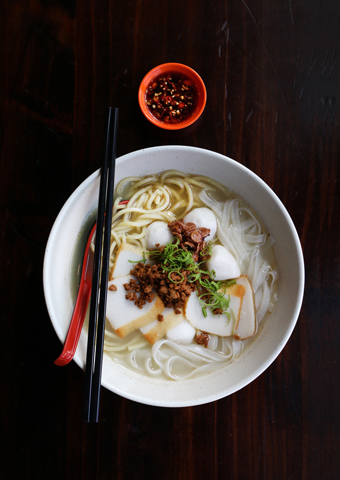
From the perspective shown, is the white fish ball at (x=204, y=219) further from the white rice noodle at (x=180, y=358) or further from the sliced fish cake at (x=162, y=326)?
the white rice noodle at (x=180, y=358)

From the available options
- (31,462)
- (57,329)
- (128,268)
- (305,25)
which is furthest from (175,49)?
(31,462)

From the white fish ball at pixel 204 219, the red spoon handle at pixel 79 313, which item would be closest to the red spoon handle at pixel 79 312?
the red spoon handle at pixel 79 313

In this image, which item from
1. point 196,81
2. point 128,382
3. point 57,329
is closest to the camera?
point 57,329

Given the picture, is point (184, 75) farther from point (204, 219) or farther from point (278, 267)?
point (278, 267)

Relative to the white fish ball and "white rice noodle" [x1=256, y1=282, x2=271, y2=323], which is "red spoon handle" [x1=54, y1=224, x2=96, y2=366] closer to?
the white fish ball

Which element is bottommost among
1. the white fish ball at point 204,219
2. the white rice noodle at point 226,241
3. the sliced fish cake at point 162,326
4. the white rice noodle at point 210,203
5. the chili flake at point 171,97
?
the sliced fish cake at point 162,326

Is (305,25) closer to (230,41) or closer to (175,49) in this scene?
(230,41)

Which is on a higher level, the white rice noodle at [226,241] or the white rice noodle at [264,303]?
the white rice noodle at [226,241]

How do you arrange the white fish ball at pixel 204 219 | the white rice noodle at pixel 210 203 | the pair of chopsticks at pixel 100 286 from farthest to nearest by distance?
the white rice noodle at pixel 210 203 < the white fish ball at pixel 204 219 < the pair of chopsticks at pixel 100 286
